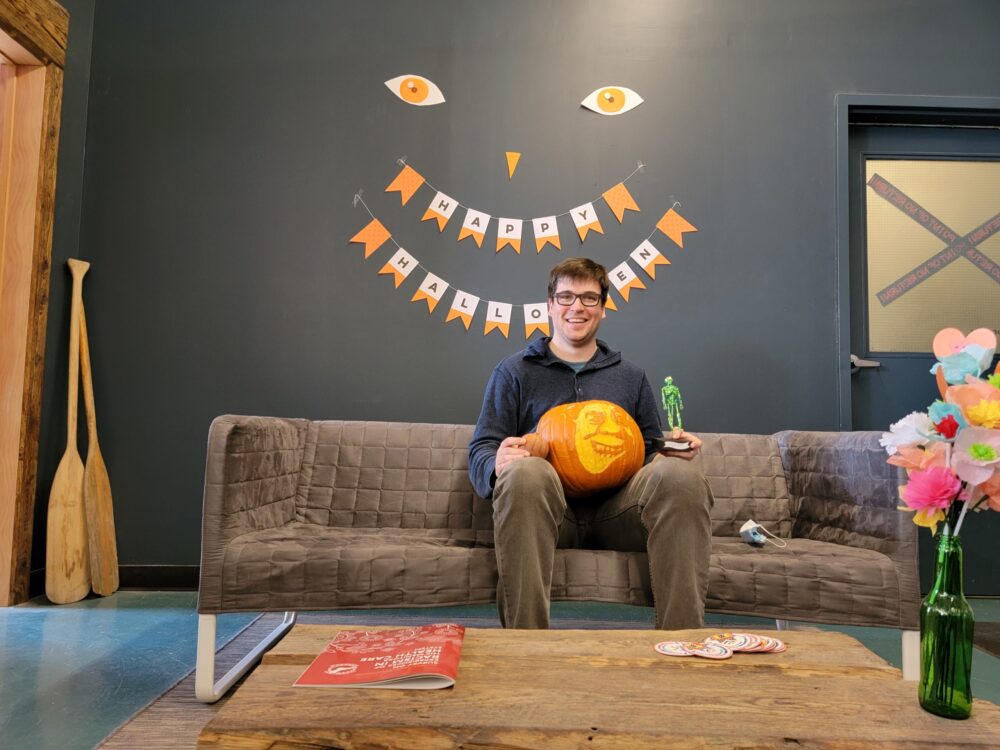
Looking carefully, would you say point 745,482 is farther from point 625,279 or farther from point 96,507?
point 96,507

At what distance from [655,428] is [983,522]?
1.75 m

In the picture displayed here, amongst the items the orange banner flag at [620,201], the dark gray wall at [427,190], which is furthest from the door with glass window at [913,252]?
the orange banner flag at [620,201]

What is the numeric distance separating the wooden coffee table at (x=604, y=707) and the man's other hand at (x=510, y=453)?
2.45 ft

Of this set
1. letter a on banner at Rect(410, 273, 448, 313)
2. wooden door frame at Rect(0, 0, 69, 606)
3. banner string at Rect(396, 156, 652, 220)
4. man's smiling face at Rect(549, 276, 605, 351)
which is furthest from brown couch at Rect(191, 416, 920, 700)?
banner string at Rect(396, 156, 652, 220)

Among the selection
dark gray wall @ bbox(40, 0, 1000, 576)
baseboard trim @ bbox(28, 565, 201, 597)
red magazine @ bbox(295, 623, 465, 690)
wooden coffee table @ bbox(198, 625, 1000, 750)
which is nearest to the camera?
wooden coffee table @ bbox(198, 625, 1000, 750)

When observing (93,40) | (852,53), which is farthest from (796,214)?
(93,40)

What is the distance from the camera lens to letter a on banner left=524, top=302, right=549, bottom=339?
290cm

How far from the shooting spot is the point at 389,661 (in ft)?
3.07

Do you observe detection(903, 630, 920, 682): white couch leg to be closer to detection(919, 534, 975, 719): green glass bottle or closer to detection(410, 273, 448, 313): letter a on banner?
detection(919, 534, 975, 719): green glass bottle

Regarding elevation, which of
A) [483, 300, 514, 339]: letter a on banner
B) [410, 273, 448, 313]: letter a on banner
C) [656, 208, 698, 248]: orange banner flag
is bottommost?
[483, 300, 514, 339]: letter a on banner

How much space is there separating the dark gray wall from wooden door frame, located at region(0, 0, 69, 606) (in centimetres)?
24

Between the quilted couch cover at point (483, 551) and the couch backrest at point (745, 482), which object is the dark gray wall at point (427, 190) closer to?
the couch backrest at point (745, 482)

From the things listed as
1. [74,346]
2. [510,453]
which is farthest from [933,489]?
[74,346]

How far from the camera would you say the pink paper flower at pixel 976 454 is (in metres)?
0.78
